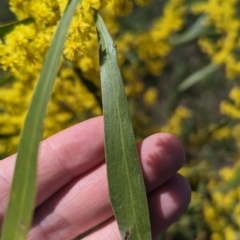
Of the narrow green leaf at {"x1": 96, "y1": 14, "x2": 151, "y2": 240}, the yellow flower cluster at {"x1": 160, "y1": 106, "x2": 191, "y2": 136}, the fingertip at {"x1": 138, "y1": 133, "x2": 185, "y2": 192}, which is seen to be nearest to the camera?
the narrow green leaf at {"x1": 96, "y1": 14, "x2": 151, "y2": 240}

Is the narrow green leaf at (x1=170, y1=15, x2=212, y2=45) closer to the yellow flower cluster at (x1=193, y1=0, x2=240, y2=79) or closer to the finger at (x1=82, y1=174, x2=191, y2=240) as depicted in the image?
the yellow flower cluster at (x1=193, y1=0, x2=240, y2=79)

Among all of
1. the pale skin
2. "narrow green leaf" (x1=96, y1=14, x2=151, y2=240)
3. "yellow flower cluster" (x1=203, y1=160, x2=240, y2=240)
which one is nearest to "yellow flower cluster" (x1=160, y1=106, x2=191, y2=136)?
"yellow flower cluster" (x1=203, y1=160, x2=240, y2=240)

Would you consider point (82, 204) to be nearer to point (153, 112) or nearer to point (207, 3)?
point (207, 3)

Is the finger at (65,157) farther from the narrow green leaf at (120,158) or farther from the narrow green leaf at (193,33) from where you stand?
the narrow green leaf at (193,33)

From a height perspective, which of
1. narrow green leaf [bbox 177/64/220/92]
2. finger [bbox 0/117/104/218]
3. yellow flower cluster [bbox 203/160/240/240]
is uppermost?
finger [bbox 0/117/104/218]

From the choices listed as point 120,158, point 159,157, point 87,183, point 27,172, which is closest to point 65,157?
point 87,183

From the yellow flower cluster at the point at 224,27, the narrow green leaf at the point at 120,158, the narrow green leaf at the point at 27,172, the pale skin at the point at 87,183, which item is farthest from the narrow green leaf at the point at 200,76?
the narrow green leaf at the point at 27,172

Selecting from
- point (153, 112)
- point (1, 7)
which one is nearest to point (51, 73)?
point (1, 7)
